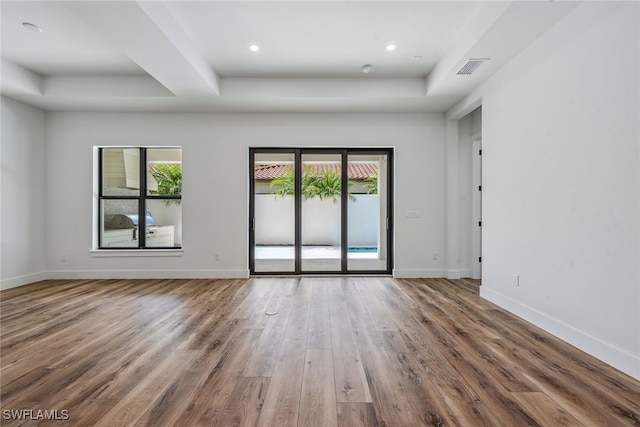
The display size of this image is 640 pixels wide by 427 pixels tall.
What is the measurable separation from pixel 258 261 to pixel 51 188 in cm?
369

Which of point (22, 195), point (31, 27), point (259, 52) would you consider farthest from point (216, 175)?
point (22, 195)

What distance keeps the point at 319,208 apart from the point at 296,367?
11.5ft

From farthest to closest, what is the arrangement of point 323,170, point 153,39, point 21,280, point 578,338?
point 323,170
point 21,280
point 153,39
point 578,338

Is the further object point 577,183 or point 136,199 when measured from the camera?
point 136,199

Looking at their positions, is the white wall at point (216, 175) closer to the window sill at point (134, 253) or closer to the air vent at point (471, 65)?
the window sill at point (134, 253)

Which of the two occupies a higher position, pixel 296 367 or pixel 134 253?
pixel 134 253

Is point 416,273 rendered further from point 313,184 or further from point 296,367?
point 296,367

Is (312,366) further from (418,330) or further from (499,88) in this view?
(499,88)

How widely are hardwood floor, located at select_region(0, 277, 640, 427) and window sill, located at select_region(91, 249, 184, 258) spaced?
151 centimetres

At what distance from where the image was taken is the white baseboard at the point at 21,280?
464 centimetres

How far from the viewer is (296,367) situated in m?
2.26

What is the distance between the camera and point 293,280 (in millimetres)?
5160

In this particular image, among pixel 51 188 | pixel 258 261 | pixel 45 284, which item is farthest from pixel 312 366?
pixel 51 188

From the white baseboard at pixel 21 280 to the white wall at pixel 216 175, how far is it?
16 centimetres
